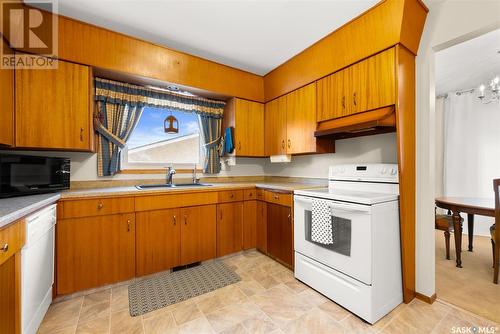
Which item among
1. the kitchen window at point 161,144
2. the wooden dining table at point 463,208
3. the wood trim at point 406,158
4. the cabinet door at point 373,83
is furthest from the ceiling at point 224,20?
the wooden dining table at point 463,208

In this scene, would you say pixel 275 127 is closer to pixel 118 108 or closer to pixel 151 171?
pixel 151 171

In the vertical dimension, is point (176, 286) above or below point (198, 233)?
below

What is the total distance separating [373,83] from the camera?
1.91m

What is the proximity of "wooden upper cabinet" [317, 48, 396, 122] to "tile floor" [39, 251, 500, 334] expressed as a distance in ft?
5.62

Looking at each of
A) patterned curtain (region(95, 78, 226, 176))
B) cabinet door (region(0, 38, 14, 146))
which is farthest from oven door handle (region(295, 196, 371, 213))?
cabinet door (region(0, 38, 14, 146))

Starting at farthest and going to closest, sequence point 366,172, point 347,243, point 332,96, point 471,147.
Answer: point 471,147 < point 332,96 < point 366,172 < point 347,243

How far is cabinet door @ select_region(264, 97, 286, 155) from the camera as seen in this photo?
2949 millimetres

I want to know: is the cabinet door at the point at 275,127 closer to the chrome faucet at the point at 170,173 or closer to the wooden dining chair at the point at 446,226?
the chrome faucet at the point at 170,173

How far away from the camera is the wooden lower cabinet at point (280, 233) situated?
7.91ft

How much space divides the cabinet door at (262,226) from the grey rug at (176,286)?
57 centimetres

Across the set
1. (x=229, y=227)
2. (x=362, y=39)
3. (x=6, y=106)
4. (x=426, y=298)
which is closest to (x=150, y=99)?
(x=6, y=106)

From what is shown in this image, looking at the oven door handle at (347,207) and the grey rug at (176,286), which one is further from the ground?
the oven door handle at (347,207)

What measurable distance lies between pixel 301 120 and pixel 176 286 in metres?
2.29

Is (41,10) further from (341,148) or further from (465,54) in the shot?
(465,54)
